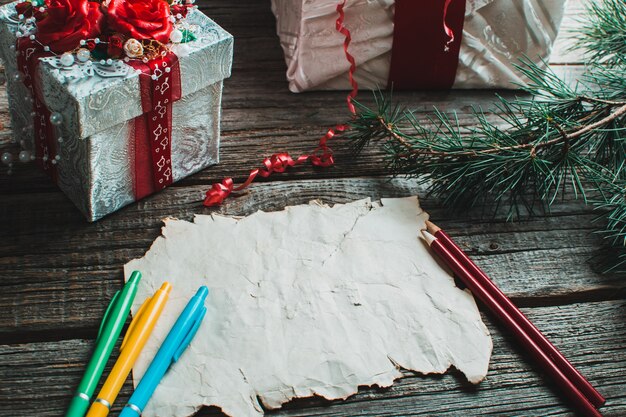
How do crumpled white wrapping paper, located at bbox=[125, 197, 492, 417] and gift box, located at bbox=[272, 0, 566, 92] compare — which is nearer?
crumpled white wrapping paper, located at bbox=[125, 197, 492, 417]

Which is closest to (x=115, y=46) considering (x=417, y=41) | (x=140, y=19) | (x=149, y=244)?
(x=140, y=19)

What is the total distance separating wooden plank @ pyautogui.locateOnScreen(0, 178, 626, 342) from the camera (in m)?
0.80

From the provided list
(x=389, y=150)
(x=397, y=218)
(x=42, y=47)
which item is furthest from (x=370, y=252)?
(x=42, y=47)

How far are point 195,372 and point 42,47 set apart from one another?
0.40 m

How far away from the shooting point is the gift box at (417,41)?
3.55ft

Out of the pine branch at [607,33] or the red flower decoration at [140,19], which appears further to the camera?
the pine branch at [607,33]

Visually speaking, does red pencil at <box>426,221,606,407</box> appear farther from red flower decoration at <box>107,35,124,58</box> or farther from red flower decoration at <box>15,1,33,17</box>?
red flower decoration at <box>15,1,33,17</box>

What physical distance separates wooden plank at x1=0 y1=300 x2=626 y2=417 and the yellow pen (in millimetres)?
19

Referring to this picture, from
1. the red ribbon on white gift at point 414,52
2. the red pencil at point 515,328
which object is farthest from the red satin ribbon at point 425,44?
the red pencil at point 515,328

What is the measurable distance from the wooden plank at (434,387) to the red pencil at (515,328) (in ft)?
0.04

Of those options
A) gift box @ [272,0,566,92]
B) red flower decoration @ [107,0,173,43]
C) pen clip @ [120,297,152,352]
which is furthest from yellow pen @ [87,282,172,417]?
gift box @ [272,0,566,92]

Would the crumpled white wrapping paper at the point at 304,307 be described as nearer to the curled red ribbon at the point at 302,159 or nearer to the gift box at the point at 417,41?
the curled red ribbon at the point at 302,159

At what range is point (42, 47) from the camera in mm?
831

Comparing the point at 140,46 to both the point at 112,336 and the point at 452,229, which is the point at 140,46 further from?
the point at 452,229
